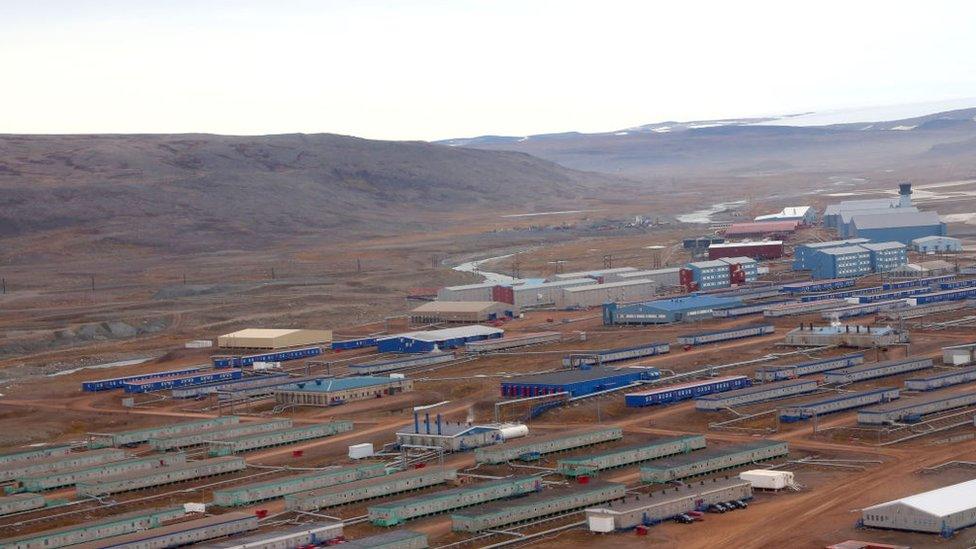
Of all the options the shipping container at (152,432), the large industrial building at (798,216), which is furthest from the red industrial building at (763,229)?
the shipping container at (152,432)

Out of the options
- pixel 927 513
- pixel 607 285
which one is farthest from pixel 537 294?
pixel 927 513

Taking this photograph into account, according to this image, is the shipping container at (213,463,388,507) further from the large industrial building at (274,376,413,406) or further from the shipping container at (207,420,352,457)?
the large industrial building at (274,376,413,406)

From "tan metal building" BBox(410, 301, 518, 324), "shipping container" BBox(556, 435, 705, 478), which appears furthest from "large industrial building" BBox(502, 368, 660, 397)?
"tan metal building" BBox(410, 301, 518, 324)

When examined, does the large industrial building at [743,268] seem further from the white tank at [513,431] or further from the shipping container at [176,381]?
the white tank at [513,431]

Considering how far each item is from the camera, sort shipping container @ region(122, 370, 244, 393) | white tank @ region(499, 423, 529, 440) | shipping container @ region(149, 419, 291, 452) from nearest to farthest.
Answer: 1. white tank @ region(499, 423, 529, 440)
2. shipping container @ region(149, 419, 291, 452)
3. shipping container @ region(122, 370, 244, 393)

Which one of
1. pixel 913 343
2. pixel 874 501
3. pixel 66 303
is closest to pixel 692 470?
pixel 874 501

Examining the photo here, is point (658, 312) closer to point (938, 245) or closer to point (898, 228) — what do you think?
point (938, 245)
